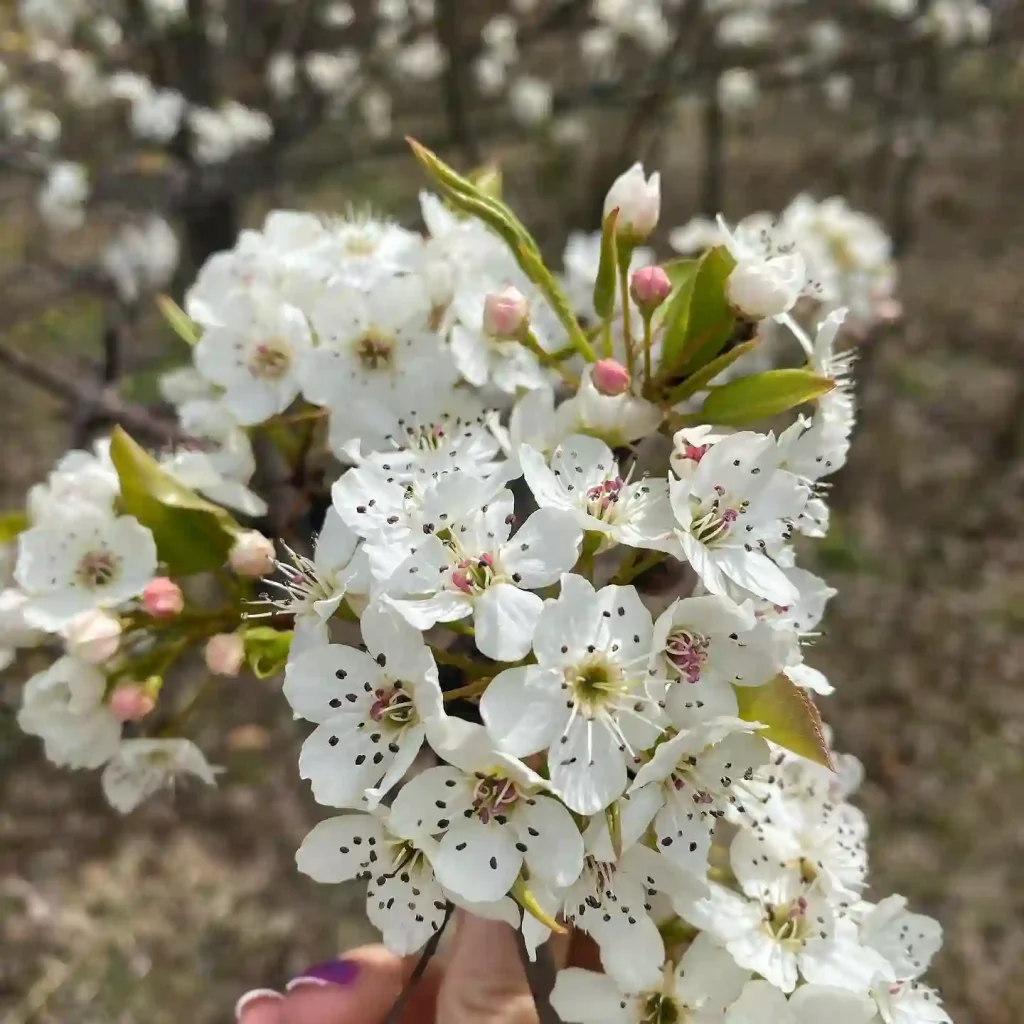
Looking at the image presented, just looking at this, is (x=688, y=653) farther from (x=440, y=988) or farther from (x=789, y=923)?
(x=440, y=988)

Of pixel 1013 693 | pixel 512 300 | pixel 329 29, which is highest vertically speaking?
pixel 512 300

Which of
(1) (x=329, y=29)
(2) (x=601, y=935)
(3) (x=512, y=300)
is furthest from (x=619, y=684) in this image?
(1) (x=329, y=29)

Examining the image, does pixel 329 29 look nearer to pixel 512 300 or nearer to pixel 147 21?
pixel 147 21

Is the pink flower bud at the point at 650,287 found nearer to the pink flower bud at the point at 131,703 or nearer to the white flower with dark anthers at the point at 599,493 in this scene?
the white flower with dark anthers at the point at 599,493

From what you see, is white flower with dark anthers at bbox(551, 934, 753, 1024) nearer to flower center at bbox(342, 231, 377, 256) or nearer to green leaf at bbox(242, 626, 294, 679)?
green leaf at bbox(242, 626, 294, 679)

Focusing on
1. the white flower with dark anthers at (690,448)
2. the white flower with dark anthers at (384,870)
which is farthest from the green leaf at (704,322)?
the white flower with dark anthers at (384,870)

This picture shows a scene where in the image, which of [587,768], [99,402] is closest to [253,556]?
[587,768]

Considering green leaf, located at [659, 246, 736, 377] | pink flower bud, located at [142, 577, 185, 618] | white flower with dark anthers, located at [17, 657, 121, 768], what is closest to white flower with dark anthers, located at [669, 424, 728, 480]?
green leaf, located at [659, 246, 736, 377]
